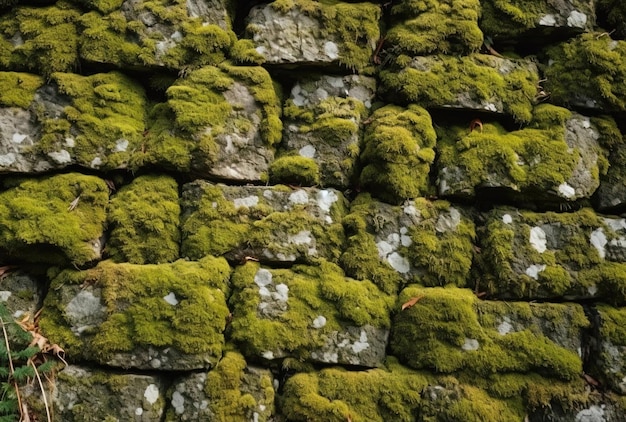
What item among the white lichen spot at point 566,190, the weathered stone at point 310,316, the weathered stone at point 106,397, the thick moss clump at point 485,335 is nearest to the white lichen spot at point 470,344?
the thick moss clump at point 485,335

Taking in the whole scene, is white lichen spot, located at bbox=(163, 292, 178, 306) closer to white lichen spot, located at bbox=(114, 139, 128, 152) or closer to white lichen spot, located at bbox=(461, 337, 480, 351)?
white lichen spot, located at bbox=(114, 139, 128, 152)

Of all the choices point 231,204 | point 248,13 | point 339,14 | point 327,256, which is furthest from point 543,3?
point 231,204

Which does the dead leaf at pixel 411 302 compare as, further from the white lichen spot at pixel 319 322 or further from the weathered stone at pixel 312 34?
the weathered stone at pixel 312 34

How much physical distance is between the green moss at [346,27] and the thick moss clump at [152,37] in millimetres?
329

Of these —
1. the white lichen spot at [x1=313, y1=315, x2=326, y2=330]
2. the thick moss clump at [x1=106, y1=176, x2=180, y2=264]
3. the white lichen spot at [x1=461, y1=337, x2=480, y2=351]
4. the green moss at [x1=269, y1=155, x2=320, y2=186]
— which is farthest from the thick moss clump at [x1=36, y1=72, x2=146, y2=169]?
the white lichen spot at [x1=461, y1=337, x2=480, y2=351]

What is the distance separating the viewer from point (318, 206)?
338 centimetres

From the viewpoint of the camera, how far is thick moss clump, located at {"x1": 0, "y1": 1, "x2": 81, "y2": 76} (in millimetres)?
3434

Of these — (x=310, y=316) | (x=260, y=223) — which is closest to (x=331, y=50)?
(x=260, y=223)

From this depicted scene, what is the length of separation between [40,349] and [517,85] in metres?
3.46

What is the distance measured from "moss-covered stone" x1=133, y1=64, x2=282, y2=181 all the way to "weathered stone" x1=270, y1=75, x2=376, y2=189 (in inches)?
4.3

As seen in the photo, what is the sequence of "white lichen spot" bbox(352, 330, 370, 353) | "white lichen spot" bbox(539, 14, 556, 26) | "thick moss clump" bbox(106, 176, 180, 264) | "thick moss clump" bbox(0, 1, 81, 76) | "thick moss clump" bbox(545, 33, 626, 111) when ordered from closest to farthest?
"white lichen spot" bbox(352, 330, 370, 353)
"thick moss clump" bbox(106, 176, 180, 264)
"thick moss clump" bbox(0, 1, 81, 76)
"thick moss clump" bbox(545, 33, 626, 111)
"white lichen spot" bbox(539, 14, 556, 26)

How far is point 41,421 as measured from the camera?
2805 mm

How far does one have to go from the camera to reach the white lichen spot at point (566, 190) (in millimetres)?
3359

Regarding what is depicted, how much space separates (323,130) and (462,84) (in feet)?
3.29
